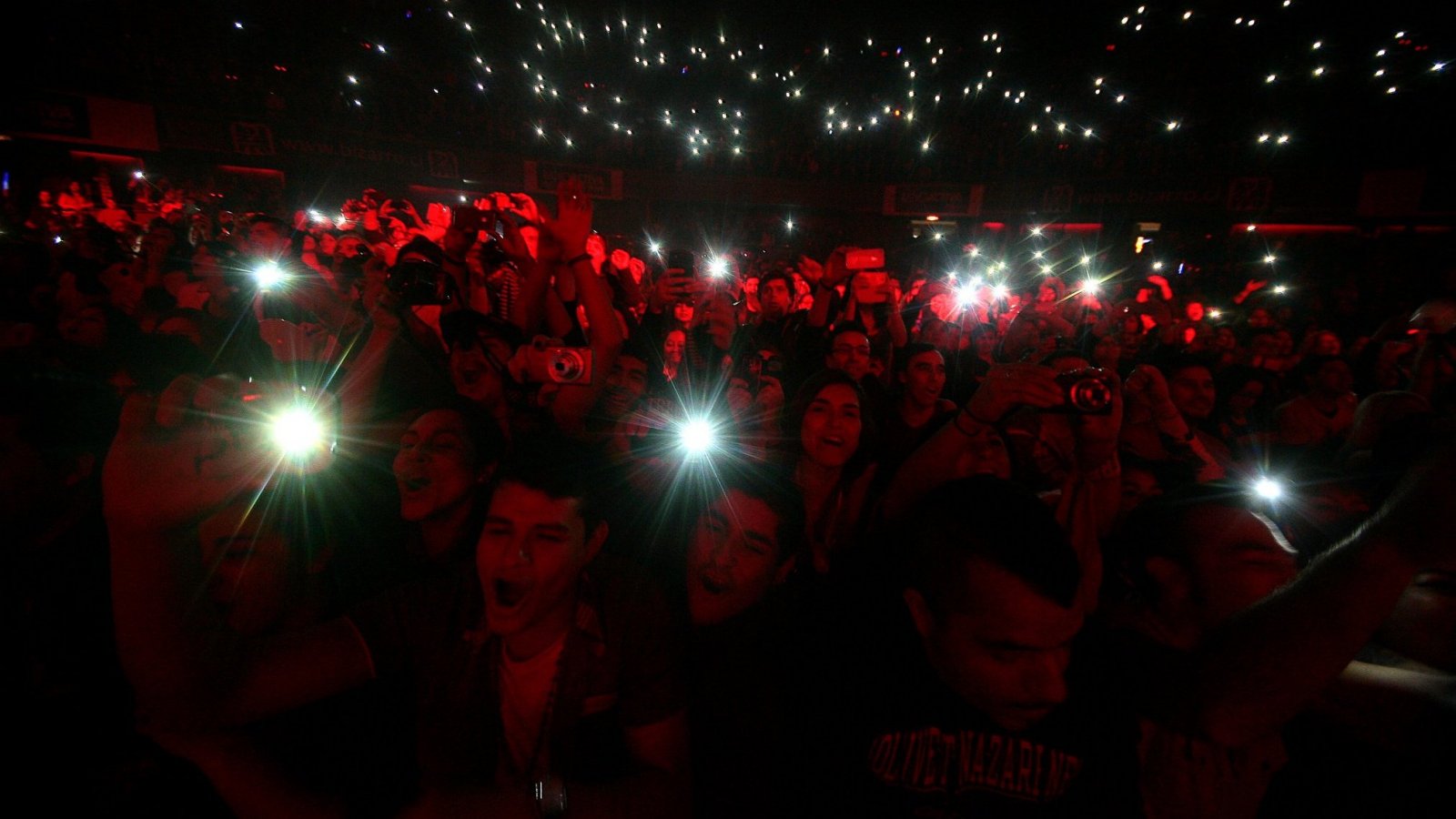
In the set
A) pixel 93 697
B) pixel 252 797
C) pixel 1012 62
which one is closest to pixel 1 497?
pixel 93 697

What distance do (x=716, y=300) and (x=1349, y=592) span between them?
3.94m

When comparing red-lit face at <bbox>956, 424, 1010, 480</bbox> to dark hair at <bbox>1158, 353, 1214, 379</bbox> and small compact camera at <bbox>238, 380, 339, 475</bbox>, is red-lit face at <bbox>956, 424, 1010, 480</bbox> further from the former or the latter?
dark hair at <bbox>1158, 353, 1214, 379</bbox>

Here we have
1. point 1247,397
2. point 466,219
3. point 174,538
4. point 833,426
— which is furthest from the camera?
point 1247,397

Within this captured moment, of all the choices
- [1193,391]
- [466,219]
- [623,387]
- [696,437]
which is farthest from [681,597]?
[1193,391]

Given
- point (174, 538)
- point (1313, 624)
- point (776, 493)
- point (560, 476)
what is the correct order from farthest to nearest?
point (776, 493) < point (560, 476) < point (174, 538) < point (1313, 624)

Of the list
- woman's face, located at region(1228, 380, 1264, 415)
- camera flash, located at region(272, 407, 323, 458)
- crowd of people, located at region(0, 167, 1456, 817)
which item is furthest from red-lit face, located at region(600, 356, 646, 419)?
woman's face, located at region(1228, 380, 1264, 415)

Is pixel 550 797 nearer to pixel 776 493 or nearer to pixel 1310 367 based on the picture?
pixel 776 493

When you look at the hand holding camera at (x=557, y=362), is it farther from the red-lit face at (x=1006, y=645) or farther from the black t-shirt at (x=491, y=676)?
the red-lit face at (x=1006, y=645)

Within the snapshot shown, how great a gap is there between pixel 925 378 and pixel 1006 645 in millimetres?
2110

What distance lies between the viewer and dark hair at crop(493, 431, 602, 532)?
175 centimetres

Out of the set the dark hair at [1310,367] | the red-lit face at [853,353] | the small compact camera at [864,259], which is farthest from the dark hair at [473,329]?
the dark hair at [1310,367]

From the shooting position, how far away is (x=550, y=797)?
1.53 meters

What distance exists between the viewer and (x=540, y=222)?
346 centimetres

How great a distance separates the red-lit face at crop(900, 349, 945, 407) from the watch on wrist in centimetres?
272
